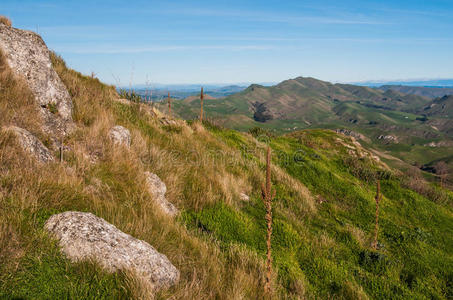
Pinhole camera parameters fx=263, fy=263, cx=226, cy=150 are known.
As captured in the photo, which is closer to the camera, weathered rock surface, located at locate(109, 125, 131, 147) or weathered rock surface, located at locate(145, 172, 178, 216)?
weathered rock surface, located at locate(145, 172, 178, 216)

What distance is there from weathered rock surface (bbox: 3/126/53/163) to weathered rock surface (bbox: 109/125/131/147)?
1.65 meters

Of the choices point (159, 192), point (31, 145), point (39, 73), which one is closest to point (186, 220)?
point (159, 192)

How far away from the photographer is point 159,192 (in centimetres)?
520

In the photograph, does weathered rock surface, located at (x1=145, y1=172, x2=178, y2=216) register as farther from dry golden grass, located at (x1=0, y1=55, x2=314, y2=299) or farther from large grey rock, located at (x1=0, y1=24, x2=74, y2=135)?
large grey rock, located at (x1=0, y1=24, x2=74, y2=135)

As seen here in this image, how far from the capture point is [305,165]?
1113 centimetres

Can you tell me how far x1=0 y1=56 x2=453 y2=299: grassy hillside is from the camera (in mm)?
2600

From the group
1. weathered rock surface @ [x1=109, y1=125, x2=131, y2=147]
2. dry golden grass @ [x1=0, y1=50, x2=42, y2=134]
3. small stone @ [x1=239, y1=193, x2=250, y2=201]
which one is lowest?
small stone @ [x1=239, y1=193, x2=250, y2=201]

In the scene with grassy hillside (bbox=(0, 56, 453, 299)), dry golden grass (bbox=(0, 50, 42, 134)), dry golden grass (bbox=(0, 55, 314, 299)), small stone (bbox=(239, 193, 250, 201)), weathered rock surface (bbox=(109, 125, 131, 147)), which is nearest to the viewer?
grassy hillside (bbox=(0, 56, 453, 299))

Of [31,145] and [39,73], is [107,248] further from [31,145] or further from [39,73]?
[39,73]

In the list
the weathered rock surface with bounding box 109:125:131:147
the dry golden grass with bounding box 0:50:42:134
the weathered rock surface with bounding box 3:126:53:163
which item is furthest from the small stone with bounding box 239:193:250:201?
the dry golden grass with bounding box 0:50:42:134

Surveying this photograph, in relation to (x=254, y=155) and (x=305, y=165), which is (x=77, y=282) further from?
(x=305, y=165)

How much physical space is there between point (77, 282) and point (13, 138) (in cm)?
303

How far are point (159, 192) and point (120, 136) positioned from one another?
2145mm

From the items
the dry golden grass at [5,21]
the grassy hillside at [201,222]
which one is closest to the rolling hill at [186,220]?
the grassy hillside at [201,222]
